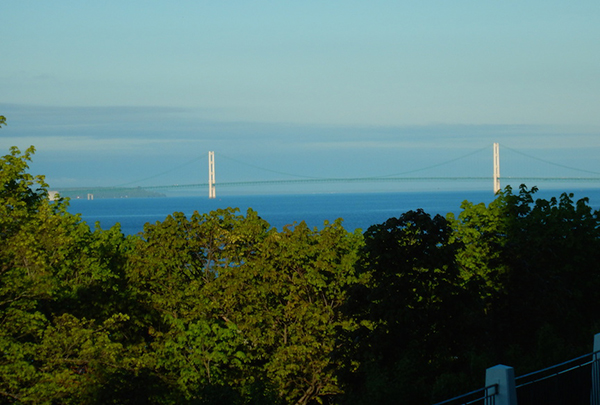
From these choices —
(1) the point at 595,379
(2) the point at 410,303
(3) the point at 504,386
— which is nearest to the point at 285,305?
(2) the point at 410,303

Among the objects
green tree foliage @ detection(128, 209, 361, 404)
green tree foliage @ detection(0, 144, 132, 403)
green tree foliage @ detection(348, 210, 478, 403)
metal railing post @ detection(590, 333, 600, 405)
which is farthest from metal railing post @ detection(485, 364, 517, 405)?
green tree foliage @ detection(128, 209, 361, 404)

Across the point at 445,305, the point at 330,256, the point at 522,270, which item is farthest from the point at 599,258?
the point at 445,305

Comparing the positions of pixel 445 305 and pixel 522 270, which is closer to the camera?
pixel 445 305

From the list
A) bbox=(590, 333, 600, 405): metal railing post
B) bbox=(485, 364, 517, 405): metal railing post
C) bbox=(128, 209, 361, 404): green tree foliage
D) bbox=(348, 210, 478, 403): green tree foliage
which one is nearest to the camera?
bbox=(485, 364, 517, 405): metal railing post

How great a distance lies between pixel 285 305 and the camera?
26562 millimetres

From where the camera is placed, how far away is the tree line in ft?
57.1

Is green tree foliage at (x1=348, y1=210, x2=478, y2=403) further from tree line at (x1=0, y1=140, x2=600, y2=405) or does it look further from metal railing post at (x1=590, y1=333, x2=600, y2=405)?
metal railing post at (x1=590, y1=333, x2=600, y2=405)

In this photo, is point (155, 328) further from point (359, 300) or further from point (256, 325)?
point (359, 300)

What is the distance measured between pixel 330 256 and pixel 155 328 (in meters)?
7.30

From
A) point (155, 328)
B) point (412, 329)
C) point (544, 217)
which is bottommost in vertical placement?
point (155, 328)

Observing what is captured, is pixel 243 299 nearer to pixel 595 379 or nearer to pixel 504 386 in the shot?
pixel 595 379

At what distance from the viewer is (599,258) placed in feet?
92.8

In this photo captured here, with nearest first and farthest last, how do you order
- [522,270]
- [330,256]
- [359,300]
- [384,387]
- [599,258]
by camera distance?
1. [384,387]
2. [359,300]
3. [522,270]
4. [330,256]
5. [599,258]

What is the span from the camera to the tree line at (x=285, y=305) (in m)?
17.4
